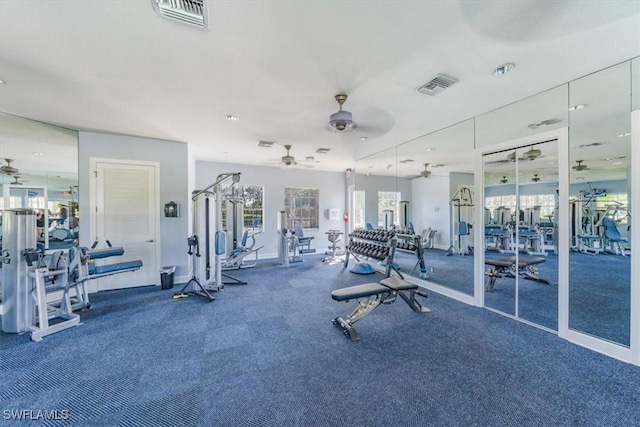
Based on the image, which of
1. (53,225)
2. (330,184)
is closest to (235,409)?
(53,225)

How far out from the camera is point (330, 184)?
8906mm

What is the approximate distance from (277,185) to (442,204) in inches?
196

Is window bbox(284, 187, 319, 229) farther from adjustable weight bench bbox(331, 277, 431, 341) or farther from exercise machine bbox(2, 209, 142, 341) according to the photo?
exercise machine bbox(2, 209, 142, 341)

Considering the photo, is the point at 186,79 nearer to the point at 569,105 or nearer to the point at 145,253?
the point at 145,253

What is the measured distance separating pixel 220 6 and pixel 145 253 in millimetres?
4780

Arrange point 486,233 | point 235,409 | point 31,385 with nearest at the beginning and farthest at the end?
point 235,409
point 31,385
point 486,233

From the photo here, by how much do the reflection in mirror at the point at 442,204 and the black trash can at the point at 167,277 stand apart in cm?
462

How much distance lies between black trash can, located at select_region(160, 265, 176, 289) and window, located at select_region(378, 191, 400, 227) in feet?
15.7

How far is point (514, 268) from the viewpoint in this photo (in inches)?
150

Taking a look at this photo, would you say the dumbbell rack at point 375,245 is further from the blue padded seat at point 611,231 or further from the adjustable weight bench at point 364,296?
the blue padded seat at point 611,231

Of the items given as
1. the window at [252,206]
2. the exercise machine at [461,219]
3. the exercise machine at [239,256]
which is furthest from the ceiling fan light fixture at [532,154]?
the window at [252,206]

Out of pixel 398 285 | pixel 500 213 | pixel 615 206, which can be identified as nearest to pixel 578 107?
pixel 615 206

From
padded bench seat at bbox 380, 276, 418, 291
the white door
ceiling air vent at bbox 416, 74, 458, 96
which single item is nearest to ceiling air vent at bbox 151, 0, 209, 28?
ceiling air vent at bbox 416, 74, 458, 96

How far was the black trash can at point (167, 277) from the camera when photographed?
4680 millimetres
